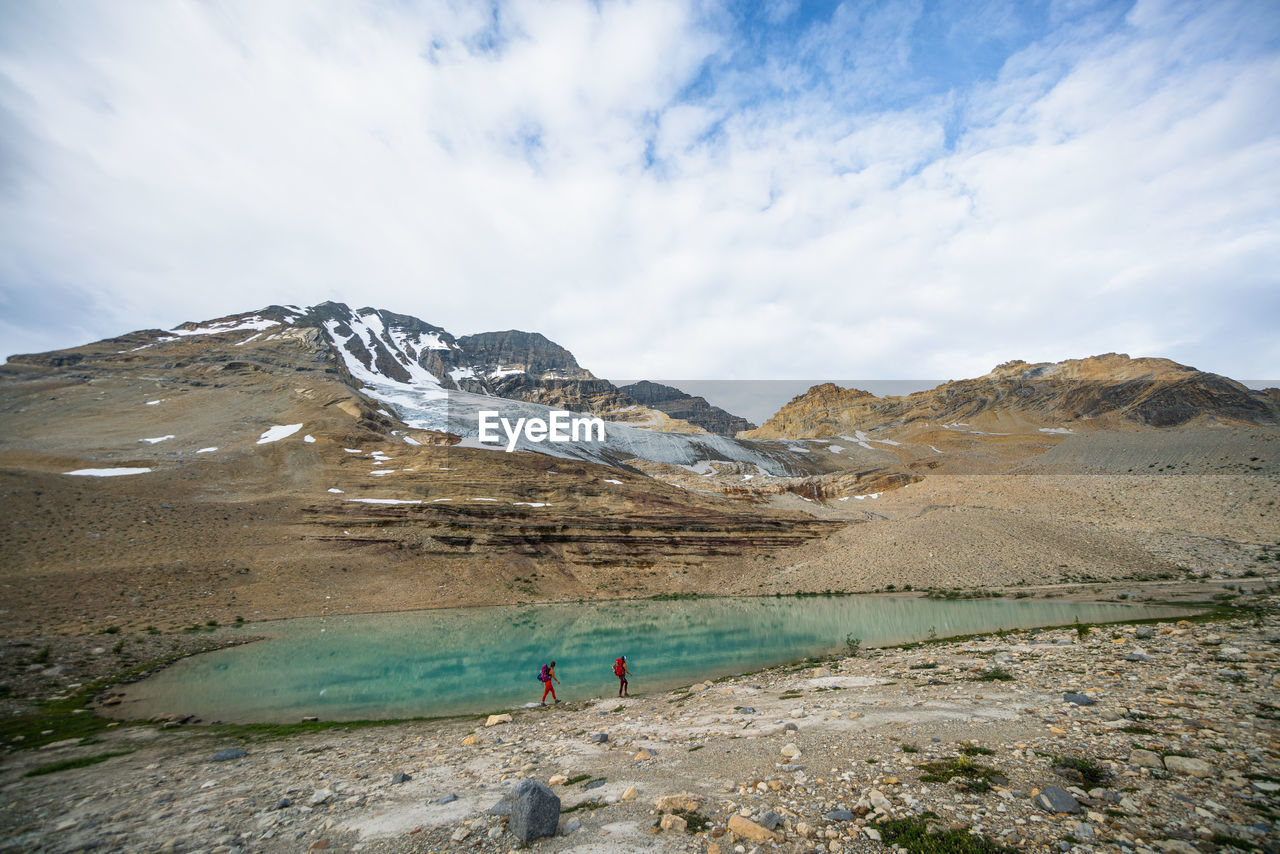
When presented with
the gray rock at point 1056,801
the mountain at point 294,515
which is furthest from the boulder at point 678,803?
the mountain at point 294,515

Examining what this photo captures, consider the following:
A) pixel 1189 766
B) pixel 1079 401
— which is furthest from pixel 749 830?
pixel 1079 401

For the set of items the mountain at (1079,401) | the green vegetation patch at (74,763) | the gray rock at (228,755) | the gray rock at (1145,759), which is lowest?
the gray rock at (228,755)

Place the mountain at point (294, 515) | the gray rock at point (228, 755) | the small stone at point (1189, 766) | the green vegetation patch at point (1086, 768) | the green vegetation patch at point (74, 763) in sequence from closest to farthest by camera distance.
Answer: the small stone at point (1189, 766) < the green vegetation patch at point (1086, 768) < the green vegetation patch at point (74, 763) < the gray rock at point (228, 755) < the mountain at point (294, 515)

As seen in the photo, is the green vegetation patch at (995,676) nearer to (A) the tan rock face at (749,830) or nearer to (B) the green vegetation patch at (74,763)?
(A) the tan rock face at (749,830)

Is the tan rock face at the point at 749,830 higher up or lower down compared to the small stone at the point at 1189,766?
lower down

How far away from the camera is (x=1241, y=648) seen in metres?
11.4

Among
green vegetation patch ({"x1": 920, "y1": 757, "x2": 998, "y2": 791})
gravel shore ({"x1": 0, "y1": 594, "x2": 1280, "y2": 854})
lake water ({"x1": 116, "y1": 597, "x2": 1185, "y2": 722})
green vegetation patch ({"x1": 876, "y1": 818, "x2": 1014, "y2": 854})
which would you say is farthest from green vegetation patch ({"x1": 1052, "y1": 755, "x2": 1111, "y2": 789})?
lake water ({"x1": 116, "y1": 597, "x2": 1185, "y2": 722})

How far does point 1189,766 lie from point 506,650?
24.3 m

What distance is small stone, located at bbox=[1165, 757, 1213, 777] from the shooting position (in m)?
5.82

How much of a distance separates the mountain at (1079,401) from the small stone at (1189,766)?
16740cm

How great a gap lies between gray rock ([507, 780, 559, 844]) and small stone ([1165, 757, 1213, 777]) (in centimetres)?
743

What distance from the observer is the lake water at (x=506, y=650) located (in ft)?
58.1

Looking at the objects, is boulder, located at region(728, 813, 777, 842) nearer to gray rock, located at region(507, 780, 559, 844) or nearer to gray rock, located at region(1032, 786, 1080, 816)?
gray rock, located at region(507, 780, 559, 844)

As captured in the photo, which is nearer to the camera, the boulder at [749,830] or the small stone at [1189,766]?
the boulder at [749,830]
